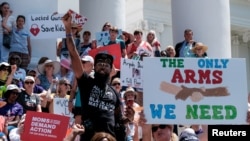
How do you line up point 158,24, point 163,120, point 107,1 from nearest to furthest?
point 163,120 → point 107,1 → point 158,24

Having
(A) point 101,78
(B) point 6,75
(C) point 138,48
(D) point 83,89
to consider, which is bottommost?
(D) point 83,89

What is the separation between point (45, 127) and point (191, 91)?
1653mm

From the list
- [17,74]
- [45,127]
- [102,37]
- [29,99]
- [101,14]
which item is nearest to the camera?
[45,127]

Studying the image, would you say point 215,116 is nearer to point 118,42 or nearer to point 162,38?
point 118,42

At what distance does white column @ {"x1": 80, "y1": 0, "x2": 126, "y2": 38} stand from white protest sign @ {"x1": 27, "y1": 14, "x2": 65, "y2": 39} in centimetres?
410

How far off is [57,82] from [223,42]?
183 inches

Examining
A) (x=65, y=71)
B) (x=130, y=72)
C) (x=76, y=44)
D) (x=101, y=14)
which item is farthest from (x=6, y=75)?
(x=101, y=14)

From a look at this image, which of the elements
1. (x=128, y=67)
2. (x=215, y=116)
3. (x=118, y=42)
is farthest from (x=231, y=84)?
(x=118, y=42)

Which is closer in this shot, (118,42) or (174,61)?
(174,61)

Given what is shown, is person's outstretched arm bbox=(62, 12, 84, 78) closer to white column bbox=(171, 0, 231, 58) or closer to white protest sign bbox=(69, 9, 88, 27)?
white protest sign bbox=(69, 9, 88, 27)

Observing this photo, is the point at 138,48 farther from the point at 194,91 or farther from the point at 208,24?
the point at 194,91

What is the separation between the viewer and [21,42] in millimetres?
12828

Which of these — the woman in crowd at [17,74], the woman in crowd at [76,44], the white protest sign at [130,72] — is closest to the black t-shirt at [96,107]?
the white protest sign at [130,72]

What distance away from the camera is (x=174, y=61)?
797 cm
